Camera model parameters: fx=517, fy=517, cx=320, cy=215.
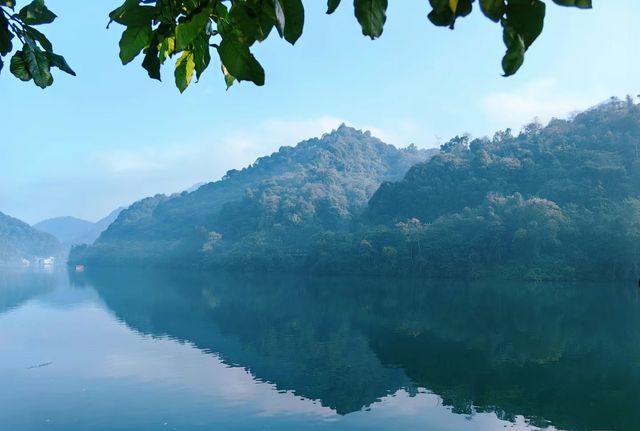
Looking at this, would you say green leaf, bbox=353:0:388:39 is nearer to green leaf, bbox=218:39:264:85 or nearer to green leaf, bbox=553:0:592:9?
green leaf, bbox=218:39:264:85

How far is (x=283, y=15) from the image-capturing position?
99 centimetres

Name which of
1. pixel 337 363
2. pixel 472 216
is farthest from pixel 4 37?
pixel 472 216

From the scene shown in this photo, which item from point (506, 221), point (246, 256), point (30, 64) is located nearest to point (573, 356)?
point (30, 64)

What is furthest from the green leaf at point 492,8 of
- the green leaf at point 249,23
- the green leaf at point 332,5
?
the green leaf at point 249,23

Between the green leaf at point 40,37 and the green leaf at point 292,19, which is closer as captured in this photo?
the green leaf at point 292,19

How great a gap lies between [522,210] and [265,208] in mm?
44357

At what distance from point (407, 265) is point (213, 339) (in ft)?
97.2

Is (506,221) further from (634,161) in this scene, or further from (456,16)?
(456,16)

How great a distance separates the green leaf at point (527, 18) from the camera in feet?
3.05

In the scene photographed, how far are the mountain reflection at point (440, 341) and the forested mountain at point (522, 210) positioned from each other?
15.2 feet

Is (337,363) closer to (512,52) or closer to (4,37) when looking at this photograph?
(4,37)

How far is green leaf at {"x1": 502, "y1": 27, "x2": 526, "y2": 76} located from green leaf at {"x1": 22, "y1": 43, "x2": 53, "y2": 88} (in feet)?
5.13

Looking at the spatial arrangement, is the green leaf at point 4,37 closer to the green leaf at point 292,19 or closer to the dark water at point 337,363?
the green leaf at point 292,19

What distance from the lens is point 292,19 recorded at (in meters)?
1.04
